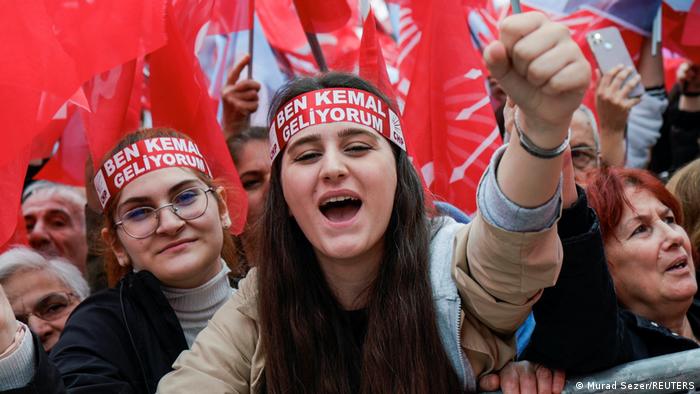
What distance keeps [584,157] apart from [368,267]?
1.78m

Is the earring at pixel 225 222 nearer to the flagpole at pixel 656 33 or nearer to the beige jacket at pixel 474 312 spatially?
the beige jacket at pixel 474 312

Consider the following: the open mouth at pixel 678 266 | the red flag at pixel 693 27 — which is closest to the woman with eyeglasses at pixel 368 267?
the open mouth at pixel 678 266

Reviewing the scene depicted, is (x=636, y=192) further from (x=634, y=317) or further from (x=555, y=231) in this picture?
(x=555, y=231)

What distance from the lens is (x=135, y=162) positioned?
123 inches

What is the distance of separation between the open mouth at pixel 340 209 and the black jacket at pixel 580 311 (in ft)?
1.82

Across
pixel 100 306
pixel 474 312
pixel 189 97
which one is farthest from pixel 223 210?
pixel 474 312

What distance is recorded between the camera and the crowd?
1.94 metres

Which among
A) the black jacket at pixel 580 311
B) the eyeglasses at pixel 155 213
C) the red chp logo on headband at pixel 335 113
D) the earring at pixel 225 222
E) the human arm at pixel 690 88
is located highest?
the human arm at pixel 690 88

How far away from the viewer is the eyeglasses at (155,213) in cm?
307

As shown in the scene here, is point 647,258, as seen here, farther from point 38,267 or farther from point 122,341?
point 38,267

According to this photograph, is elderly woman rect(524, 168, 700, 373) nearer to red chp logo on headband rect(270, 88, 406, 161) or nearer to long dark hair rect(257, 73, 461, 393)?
long dark hair rect(257, 73, 461, 393)

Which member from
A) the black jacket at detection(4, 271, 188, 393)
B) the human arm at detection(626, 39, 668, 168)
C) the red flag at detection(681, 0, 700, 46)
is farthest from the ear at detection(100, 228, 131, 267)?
the red flag at detection(681, 0, 700, 46)

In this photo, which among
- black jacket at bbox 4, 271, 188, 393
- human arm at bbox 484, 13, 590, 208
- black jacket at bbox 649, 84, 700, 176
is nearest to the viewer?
human arm at bbox 484, 13, 590, 208

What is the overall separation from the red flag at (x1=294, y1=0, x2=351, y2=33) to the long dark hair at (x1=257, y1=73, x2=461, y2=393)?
1.31 meters
